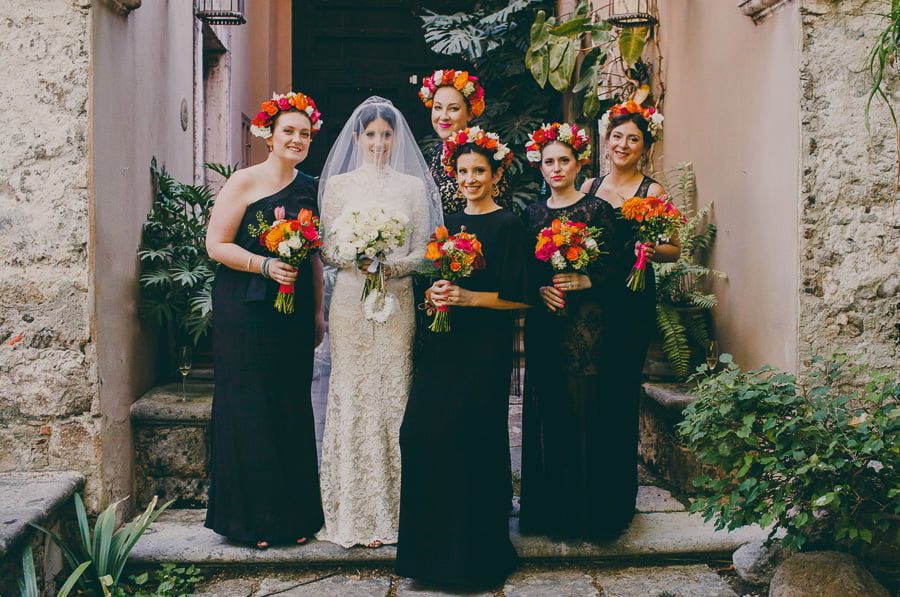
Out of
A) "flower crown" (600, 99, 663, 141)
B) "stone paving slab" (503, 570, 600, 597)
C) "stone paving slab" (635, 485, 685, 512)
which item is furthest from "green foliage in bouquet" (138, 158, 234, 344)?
A: "stone paving slab" (635, 485, 685, 512)

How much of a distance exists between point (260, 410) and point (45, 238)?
4.25 ft

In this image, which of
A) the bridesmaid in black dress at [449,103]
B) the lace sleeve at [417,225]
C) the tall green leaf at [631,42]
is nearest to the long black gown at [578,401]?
the lace sleeve at [417,225]

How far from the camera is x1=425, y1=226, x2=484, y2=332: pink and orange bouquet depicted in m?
4.20

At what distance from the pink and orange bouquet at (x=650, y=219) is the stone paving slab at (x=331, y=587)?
198 centimetres

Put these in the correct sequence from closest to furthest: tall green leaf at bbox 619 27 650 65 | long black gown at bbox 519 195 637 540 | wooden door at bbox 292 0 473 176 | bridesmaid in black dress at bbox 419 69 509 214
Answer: long black gown at bbox 519 195 637 540
bridesmaid in black dress at bbox 419 69 509 214
tall green leaf at bbox 619 27 650 65
wooden door at bbox 292 0 473 176

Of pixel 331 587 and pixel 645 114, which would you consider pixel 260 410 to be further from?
pixel 645 114

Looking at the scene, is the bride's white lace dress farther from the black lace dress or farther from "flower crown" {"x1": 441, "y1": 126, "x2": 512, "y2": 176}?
the black lace dress

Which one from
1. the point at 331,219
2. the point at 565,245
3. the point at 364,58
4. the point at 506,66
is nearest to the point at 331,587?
the point at 331,219

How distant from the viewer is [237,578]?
4582mm

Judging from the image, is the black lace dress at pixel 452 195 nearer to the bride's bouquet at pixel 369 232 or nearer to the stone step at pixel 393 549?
the bride's bouquet at pixel 369 232

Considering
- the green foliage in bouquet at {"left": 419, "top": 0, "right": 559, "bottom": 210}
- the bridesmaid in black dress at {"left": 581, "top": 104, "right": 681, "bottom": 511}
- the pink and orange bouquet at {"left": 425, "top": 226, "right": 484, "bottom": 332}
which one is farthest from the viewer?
the green foliage in bouquet at {"left": 419, "top": 0, "right": 559, "bottom": 210}

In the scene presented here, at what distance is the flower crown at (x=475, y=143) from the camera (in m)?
4.42

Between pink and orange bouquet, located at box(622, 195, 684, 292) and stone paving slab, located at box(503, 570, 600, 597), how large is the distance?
1539 mm

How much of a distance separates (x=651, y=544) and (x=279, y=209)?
2.43m
